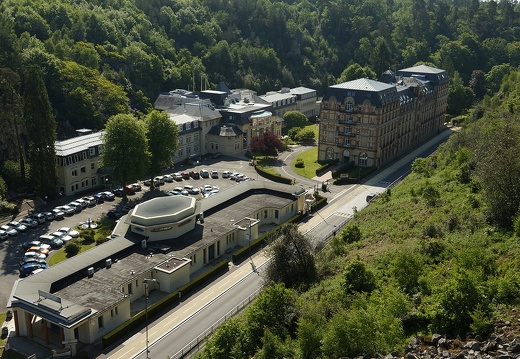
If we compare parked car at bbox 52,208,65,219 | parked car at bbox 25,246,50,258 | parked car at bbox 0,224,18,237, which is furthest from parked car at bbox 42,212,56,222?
parked car at bbox 25,246,50,258

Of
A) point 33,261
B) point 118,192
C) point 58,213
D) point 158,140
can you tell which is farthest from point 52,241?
point 158,140

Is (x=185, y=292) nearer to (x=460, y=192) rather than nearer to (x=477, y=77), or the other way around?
(x=460, y=192)

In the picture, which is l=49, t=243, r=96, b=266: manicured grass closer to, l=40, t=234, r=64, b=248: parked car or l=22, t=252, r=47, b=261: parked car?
l=40, t=234, r=64, b=248: parked car

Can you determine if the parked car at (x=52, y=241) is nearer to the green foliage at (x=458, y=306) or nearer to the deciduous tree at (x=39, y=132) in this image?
the deciduous tree at (x=39, y=132)

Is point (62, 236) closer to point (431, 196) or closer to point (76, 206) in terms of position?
point (76, 206)

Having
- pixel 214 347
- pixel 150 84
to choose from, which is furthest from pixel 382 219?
pixel 150 84

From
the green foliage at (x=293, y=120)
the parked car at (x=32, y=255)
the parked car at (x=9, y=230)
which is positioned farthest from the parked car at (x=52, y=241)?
the green foliage at (x=293, y=120)
